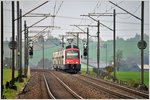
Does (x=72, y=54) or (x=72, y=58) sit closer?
(x=72, y=54)

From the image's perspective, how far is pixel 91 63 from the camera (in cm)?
6594

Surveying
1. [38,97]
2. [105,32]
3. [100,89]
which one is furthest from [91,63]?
[38,97]

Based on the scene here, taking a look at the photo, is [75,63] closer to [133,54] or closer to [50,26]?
[50,26]

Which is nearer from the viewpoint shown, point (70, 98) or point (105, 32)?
point (70, 98)

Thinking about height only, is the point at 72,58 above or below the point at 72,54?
below

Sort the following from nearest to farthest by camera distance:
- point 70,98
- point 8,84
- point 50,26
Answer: point 70,98 < point 8,84 < point 50,26

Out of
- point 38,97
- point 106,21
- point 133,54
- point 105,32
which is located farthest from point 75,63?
point 133,54

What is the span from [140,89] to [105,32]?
20.5 metres

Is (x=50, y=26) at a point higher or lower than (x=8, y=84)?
higher

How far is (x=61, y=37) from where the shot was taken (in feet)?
195

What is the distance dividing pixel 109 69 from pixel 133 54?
44884mm

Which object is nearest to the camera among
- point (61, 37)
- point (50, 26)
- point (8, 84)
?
point (8, 84)

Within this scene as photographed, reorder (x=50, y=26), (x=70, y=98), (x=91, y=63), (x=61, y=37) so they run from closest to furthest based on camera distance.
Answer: (x=70, y=98), (x=50, y=26), (x=61, y=37), (x=91, y=63)

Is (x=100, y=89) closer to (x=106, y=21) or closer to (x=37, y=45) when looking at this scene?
(x=106, y=21)
